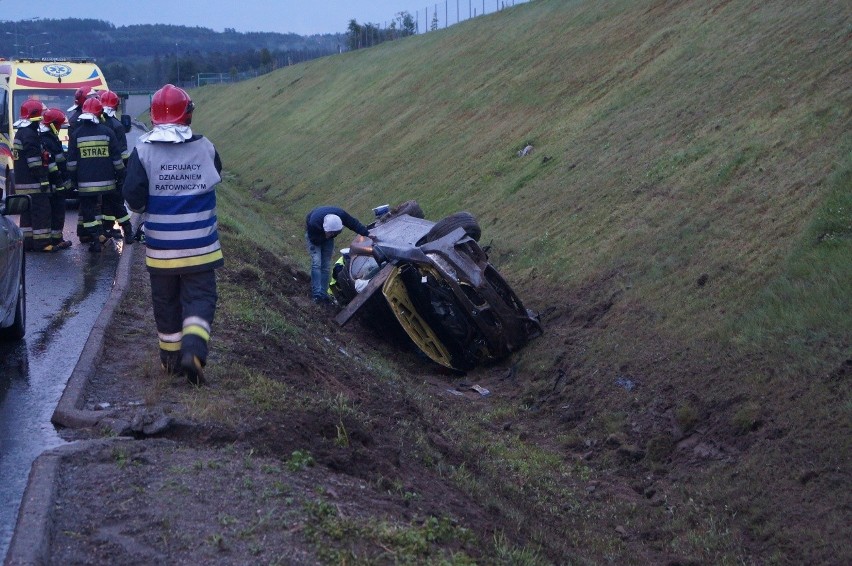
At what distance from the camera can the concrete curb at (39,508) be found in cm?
431

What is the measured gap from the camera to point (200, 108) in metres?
72.8

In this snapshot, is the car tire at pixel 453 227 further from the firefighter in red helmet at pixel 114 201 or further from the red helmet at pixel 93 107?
the red helmet at pixel 93 107

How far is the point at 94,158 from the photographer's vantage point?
12062 millimetres

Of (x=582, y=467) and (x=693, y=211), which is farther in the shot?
(x=693, y=211)

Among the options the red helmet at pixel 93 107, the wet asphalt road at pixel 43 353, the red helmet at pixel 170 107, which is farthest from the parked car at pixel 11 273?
the red helmet at pixel 93 107

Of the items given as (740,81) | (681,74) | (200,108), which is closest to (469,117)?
(681,74)

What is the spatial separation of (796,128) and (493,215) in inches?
268

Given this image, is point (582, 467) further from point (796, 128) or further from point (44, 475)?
point (796, 128)

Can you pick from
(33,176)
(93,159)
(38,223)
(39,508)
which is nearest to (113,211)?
(93,159)

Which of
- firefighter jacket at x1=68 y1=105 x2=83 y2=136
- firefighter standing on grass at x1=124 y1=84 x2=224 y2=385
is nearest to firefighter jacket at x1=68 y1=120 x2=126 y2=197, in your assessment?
firefighter jacket at x1=68 y1=105 x2=83 y2=136

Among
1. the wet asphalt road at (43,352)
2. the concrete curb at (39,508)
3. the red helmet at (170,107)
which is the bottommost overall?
the wet asphalt road at (43,352)

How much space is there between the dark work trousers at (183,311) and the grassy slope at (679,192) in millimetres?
4141

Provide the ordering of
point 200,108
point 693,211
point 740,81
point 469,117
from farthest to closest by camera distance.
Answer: point 200,108
point 469,117
point 740,81
point 693,211

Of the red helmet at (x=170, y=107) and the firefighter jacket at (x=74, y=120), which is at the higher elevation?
the red helmet at (x=170, y=107)
